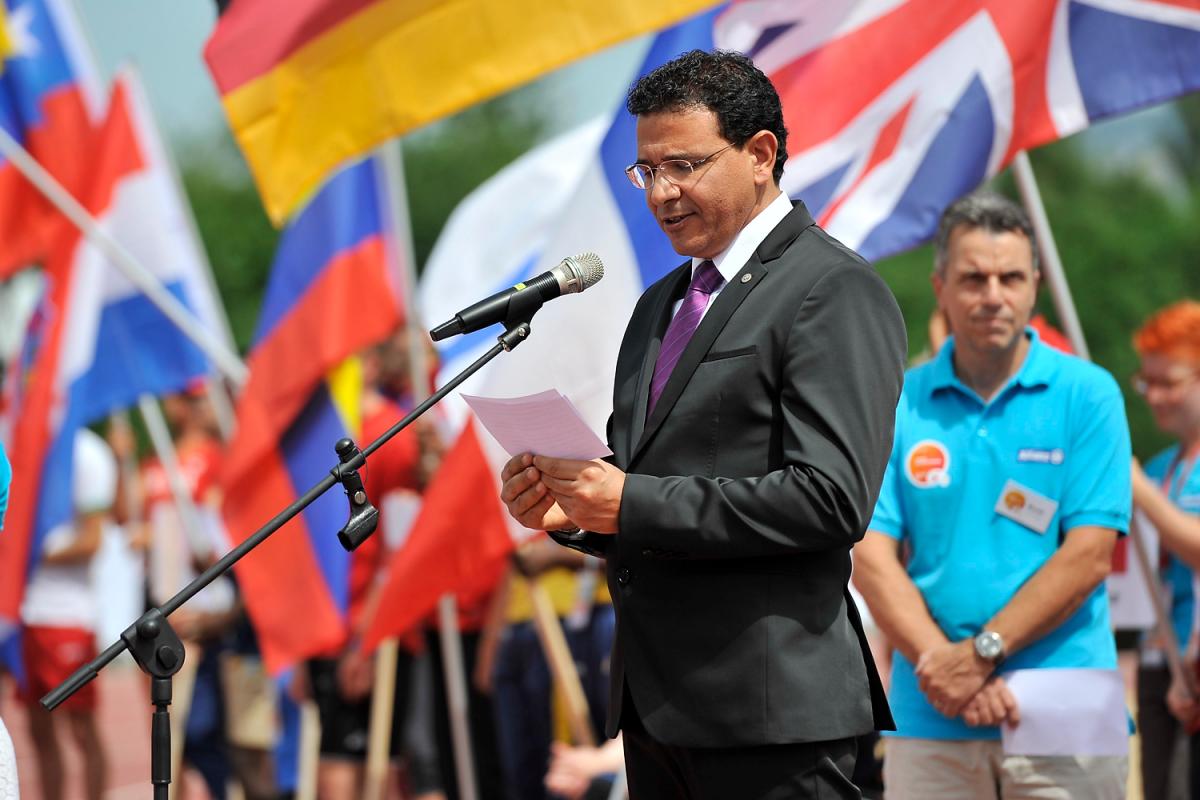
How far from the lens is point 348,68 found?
592cm

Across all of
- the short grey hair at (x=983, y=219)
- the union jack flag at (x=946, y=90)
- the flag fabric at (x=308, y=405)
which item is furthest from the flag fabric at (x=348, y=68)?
the short grey hair at (x=983, y=219)

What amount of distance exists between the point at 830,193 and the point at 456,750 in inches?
132

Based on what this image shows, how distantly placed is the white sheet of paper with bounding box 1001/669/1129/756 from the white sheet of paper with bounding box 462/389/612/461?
1.64 meters

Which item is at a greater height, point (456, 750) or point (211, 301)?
point (211, 301)

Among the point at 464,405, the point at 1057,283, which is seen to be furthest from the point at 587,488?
the point at 464,405

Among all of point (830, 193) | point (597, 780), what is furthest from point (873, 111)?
point (597, 780)

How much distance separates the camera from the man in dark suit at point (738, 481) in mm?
2775

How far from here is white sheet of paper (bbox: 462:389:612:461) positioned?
270 centimetres

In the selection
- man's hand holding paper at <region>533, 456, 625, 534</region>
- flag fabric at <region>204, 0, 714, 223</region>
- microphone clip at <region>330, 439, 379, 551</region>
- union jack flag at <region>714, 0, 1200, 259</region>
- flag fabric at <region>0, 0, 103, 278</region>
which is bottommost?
man's hand holding paper at <region>533, 456, 625, 534</region>

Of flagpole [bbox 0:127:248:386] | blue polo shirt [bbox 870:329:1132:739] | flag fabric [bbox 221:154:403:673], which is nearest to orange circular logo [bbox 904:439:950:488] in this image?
blue polo shirt [bbox 870:329:1132:739]

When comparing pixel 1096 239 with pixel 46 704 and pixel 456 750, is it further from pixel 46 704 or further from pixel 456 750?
pixel 46 704

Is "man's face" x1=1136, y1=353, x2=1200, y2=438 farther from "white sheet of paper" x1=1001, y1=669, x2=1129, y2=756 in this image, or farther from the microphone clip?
the microphone clip

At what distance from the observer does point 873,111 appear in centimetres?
506

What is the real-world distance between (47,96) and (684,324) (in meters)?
7.27
